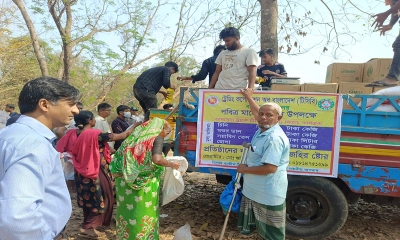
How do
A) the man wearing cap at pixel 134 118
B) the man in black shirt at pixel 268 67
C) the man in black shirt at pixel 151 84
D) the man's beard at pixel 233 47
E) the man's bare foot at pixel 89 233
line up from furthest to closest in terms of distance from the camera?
the man wearing cap at pixel 134 118, the man in black shirt at pixel 151 84, the man in black shirt at pixel 268 67, the man's beard at pixel 233 47, the man's bare foot at pixel 89 233

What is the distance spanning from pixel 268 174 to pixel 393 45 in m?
2.71

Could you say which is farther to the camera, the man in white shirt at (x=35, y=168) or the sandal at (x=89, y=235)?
the sandal at (x=89, y=235)

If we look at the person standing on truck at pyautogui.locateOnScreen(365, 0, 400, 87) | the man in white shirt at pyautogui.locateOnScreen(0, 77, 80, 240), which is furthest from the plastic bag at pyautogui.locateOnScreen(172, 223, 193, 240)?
the person standing on truck at pyautogui.locateOnScreen(365, 0, 400, 87)

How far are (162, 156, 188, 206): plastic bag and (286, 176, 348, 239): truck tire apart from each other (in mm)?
1244

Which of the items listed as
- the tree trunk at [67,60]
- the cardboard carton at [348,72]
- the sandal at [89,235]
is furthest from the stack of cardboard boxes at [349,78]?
the tree trunk at [67,60]

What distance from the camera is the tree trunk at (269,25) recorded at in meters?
5.89

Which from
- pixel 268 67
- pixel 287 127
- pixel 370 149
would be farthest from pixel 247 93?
pixel 268 67

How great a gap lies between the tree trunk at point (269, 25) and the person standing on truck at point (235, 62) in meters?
2.15

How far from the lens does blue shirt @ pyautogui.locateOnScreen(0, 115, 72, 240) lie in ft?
3.48

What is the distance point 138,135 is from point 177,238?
116cm

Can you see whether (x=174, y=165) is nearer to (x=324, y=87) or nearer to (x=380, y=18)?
(x=324, y=87)

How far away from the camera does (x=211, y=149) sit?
3467mm

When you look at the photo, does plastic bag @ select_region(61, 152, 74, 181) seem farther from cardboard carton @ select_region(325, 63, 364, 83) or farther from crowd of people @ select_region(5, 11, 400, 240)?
cardboard carton @ select_region(325, 63, 364, 83)

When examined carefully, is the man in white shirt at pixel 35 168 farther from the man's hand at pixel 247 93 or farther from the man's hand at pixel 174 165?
the man's hand at pixel 247 93
